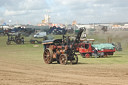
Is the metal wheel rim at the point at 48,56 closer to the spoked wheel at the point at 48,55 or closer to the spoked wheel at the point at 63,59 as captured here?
the spoked wheel at the point at 48,55

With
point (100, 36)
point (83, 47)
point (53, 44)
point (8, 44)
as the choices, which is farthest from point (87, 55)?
point (8, 44)

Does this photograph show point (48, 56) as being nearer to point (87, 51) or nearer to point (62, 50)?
point (62, 50)

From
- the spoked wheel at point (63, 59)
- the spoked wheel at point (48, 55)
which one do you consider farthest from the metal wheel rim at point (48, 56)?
the spoked wheel at point (63, 59)

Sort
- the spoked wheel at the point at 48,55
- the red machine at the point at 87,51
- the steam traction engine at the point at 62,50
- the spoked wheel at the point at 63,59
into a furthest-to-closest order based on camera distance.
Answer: the red machine at the point at 87,51
the spoked wheel at the point at 48,55
the steam traction engine at the point at 62,50
the spoked wheel at the point at 63,59

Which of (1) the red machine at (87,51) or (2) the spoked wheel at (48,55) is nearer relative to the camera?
(2) the spoked wheel at (48,55)

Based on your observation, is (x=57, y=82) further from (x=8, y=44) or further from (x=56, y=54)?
(x=8, y=44)

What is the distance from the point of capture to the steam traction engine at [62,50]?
2017cm

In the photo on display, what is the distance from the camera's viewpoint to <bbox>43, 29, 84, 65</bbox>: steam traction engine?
20172mm

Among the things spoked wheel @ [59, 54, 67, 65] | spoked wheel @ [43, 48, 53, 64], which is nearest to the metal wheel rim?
spoked wheel @ [43, 48, 53, 64]

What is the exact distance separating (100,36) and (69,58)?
897 inches

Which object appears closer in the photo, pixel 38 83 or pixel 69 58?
pixel 38 83

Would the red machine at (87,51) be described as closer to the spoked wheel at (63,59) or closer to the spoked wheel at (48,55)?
the spoked wheel at (48,55)

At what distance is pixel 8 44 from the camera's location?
52031 millimetres

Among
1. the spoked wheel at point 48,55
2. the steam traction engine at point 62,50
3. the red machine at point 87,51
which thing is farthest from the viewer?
the red machine at point 87,51
